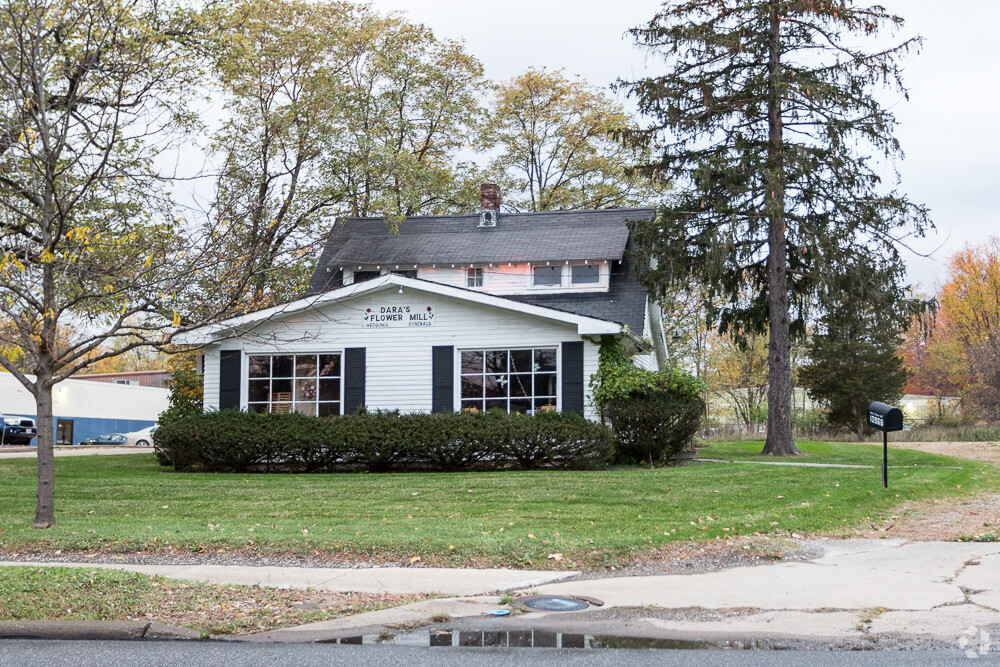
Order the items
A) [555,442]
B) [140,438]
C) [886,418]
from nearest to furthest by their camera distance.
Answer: [886,418] < [555,442] < [140,438]

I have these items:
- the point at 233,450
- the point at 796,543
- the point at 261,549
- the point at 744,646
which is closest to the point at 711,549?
the point at 796,543

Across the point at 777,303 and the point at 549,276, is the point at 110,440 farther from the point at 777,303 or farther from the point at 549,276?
the point at 777,303

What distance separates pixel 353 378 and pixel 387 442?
2.88 metres

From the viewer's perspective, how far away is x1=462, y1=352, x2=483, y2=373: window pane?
1997 centimetres


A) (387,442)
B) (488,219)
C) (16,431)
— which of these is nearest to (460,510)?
(387,442)

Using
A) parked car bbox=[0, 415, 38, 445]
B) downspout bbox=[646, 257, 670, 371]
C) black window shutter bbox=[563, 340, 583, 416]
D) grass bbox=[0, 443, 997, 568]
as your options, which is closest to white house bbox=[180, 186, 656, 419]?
black window shutter bbox=[563, 340, 583, 416]

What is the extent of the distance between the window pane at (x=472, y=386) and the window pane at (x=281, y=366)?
3972 mm

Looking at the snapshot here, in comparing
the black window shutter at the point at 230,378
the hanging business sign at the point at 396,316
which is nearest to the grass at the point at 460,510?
the black window shutter at the point at 230,378

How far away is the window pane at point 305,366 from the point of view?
20.4 m

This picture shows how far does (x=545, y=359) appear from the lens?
1973 centimetres

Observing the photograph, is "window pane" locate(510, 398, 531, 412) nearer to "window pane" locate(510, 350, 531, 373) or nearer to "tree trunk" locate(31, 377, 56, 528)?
"window pane" locate(510, 350, 531, 373)

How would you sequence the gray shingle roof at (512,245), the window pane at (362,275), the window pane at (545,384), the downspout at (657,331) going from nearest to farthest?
the window pane at (545,384)
the gray shingle roof at (512,245)
the window pane at (362,275)
the downspout at (657,331)

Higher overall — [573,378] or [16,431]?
[573,378]

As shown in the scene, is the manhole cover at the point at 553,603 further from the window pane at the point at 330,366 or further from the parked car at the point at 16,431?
the parked car at the point at 16,431
